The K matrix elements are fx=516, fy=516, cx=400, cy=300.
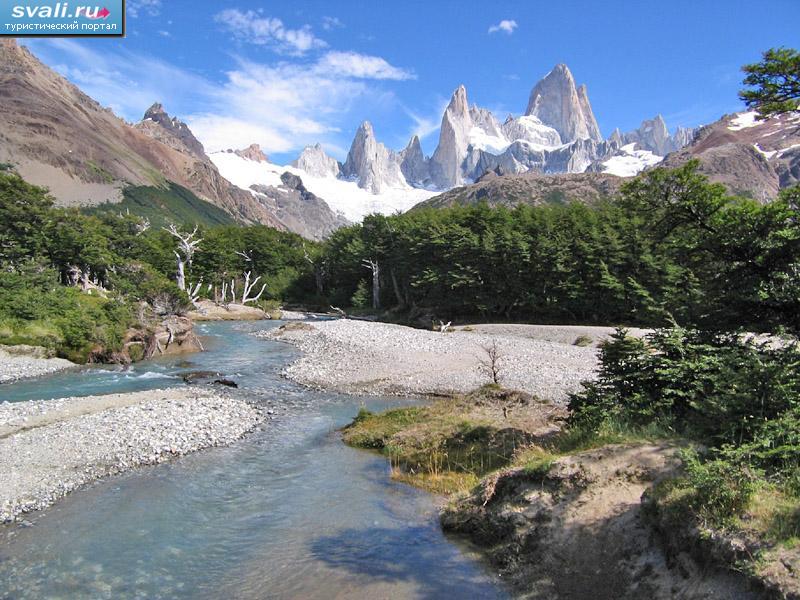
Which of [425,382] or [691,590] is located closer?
[691,590]

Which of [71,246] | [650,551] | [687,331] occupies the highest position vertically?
[71,246]

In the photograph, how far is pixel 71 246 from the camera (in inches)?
2100

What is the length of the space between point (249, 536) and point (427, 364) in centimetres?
2177

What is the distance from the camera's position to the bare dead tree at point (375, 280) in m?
77.0

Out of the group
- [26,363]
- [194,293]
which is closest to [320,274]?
[194,293]

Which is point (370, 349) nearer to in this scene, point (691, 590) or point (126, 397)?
point (126, 397)

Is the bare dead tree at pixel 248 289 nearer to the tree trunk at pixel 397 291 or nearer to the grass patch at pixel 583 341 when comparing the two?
the tree trunk at pixel 397 291

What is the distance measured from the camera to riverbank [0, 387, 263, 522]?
47.0 ft

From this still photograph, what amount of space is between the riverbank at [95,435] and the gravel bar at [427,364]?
7423 millimetres

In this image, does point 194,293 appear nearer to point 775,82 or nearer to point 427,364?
point 427,364

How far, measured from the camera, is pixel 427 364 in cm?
3291

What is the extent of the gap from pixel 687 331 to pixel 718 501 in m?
6.47

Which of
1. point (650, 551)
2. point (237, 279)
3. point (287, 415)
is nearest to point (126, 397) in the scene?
point (287, 415)

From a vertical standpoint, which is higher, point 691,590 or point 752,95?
A: point 752,95
